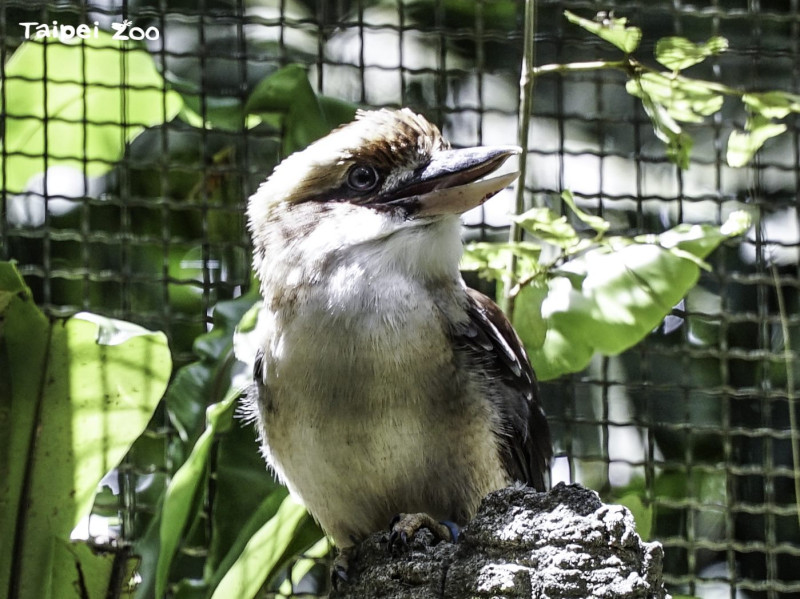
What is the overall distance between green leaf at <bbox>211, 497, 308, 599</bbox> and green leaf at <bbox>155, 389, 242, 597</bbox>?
0.45 ft

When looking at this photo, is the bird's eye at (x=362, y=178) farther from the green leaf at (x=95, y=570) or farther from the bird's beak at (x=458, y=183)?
the green leaf at (x=95, y=570)

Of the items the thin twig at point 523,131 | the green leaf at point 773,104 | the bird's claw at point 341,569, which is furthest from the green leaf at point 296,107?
the bird's claw at point 341,569

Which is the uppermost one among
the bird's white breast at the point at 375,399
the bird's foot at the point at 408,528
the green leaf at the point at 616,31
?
the green leaf at the point at 616,31

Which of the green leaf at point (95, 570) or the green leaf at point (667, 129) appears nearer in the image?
the green leaf at point (95, 570)

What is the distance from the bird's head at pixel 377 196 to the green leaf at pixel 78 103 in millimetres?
1170

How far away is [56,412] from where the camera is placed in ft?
9.76

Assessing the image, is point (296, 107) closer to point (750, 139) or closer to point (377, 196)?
point (377, 196)

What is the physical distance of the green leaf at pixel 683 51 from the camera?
298 cm

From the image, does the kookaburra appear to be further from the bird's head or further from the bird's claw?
the bird's claw

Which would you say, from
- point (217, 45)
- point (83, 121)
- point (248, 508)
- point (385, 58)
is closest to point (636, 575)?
point (248, 508)

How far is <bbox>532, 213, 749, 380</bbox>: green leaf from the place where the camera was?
123 inches

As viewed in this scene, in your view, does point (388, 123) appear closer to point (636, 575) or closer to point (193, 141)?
point (636, 575)

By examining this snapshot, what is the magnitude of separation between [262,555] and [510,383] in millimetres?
732

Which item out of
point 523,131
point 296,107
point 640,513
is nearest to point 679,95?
point 523,131
